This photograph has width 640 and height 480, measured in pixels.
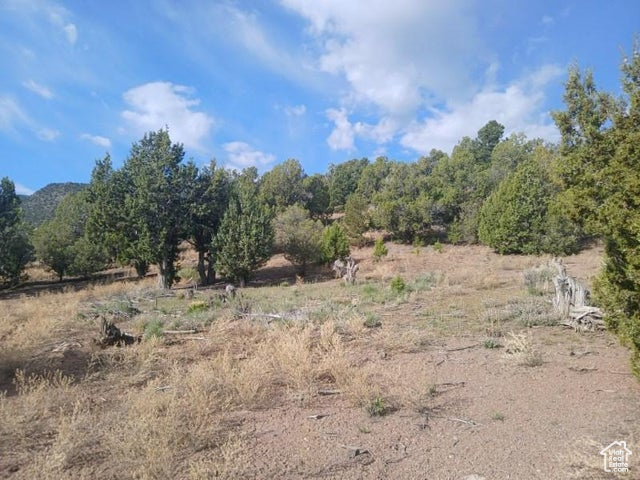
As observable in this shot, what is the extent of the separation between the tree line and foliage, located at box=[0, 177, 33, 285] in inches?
3.1

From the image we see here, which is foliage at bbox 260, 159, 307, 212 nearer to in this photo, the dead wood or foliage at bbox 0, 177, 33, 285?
foliage at bbox 0, 177, 33, 285

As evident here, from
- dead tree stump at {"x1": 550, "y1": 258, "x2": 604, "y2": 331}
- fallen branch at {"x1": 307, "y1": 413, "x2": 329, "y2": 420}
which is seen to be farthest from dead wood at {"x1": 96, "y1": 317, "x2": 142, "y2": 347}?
dead tree stump at {"x1": 550, "y1": 258, "x2": 604, "y2": 331}

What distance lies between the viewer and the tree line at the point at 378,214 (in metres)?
5.65

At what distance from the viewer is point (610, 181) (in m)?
5.68

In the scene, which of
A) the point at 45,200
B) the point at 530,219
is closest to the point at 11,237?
the point at 530,219


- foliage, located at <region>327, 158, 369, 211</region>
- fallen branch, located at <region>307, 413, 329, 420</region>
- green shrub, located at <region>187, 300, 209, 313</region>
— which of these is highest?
foliage, located at <region>327, 158, 369, 211</region>

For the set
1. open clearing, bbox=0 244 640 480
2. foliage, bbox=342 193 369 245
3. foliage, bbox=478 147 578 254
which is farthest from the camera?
foliage, bbox=342 193 369 245

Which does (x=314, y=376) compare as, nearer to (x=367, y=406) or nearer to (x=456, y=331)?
(x=367, y=406)

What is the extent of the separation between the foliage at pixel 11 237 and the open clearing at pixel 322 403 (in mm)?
19879

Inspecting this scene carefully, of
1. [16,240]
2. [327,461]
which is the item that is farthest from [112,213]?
[327,461]

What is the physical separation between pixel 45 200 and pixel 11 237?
46720 millimetres

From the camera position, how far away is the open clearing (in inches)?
132

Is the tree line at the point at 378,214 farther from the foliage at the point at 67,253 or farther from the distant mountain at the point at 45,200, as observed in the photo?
the distant mountain at the point at 45,200

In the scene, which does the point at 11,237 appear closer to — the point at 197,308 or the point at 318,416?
the point at 197,308
